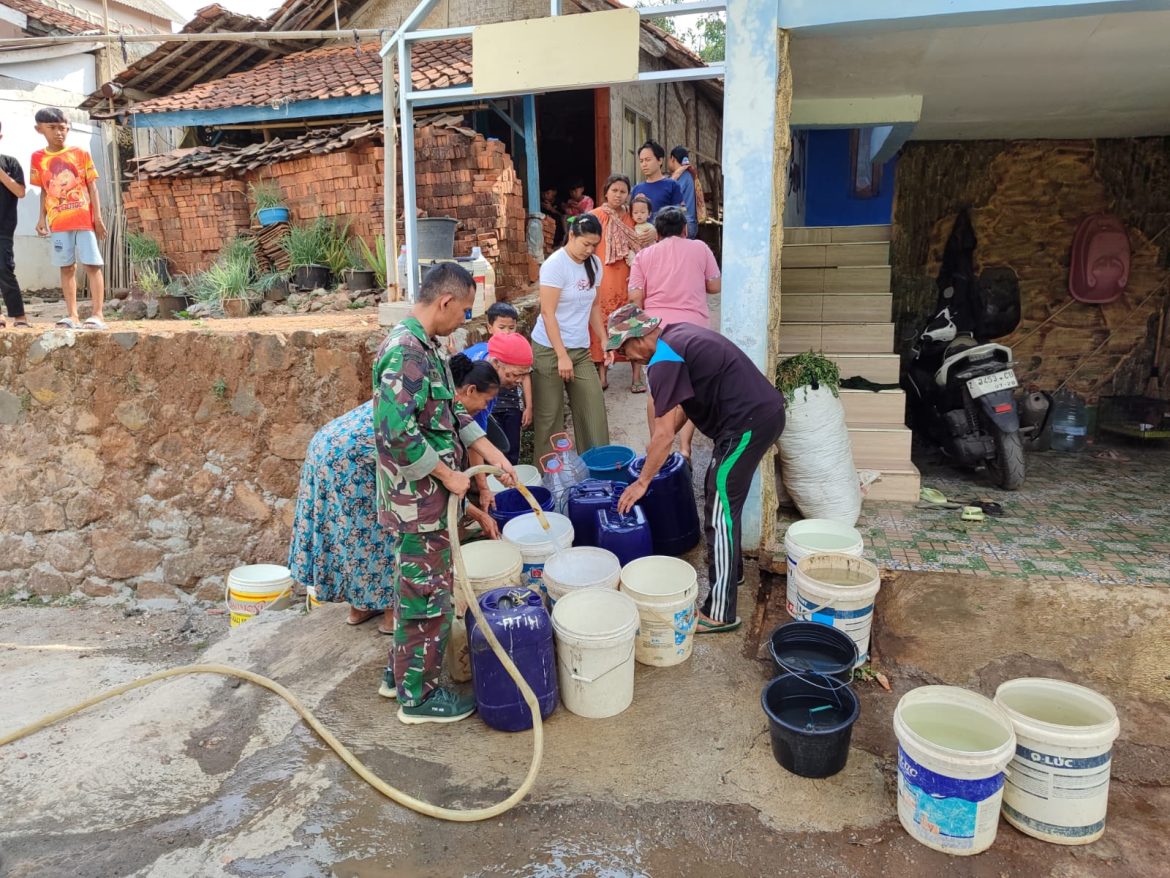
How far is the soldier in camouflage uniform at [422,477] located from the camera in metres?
3.14

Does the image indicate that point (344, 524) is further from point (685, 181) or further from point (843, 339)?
point (685, 181)

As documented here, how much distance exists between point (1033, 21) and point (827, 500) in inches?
113

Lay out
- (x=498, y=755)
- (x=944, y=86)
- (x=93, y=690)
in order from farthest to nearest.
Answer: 1. (x=944, y=86)
2. (x=93, y=690)
3. (x=498, y=755)

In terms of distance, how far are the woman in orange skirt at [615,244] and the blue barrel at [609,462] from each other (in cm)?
150

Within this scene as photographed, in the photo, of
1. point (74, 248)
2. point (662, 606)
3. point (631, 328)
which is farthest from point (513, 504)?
point (74, 248)

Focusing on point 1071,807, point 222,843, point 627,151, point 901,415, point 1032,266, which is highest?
point 627,151

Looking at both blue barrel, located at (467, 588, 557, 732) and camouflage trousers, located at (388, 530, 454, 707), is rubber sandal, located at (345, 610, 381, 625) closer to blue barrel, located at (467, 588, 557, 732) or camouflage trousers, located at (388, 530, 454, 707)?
camouflage trousers, located at (388, 530, 454, 707)

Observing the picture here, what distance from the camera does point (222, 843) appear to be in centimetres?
275

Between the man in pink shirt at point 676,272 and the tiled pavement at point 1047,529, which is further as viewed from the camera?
the man in pink shirt at point 676,272

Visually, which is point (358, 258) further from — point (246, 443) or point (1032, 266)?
point (1032, 266)

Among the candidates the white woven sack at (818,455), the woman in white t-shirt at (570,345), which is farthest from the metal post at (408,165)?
the white woven sack at (818,455)

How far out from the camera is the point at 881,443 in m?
5.66

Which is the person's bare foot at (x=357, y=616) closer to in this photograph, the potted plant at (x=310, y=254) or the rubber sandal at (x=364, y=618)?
the rubber sandal at (x=364, y=618)

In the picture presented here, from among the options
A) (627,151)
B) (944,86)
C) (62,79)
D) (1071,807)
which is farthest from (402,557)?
(62,79)
